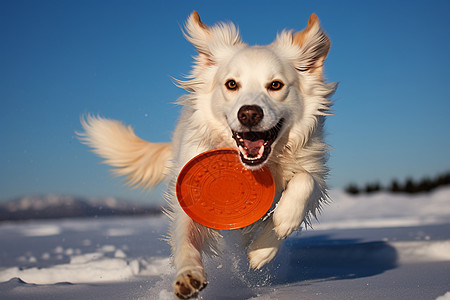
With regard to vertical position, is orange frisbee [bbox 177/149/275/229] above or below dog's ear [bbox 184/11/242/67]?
below

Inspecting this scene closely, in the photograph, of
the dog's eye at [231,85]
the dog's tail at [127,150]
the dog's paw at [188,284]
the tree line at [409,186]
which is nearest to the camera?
the dog's paw at [188,284]

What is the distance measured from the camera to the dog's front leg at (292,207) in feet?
9.41

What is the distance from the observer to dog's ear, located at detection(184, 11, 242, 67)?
144 inches

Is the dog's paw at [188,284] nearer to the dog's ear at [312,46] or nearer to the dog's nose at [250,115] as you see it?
the dog's nose at [250,115]

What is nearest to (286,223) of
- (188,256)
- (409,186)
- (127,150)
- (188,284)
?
(188,256)

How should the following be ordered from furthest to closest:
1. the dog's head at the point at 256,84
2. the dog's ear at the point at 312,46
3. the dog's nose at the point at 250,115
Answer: the dog's ear at the point at 312,46
the dog's head at the point at 256,84
the dog's nose at the point at 250,115

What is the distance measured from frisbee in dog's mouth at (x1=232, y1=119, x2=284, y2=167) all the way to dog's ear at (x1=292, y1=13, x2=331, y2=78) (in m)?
0.76

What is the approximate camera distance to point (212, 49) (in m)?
3.64

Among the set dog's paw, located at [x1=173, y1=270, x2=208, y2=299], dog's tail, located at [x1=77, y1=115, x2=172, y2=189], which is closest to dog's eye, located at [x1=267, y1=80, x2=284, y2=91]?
dog's paw, located at [x1=173, y1=270, x2=208, y2=299]

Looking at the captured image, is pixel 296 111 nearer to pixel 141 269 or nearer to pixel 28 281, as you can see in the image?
pixel 141 269

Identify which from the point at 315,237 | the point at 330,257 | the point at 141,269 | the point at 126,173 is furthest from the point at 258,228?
the point at 315,237

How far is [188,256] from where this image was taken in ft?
8.82

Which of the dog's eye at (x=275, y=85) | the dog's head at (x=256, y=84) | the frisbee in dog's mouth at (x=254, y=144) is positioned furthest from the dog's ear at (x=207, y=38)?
the frisbee in dog's mouth at (x=254, y=144)

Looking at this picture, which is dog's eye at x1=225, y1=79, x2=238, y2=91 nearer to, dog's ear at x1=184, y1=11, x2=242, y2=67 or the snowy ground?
dog's ear at x1=184, y1=11, x2=242, y2=67
